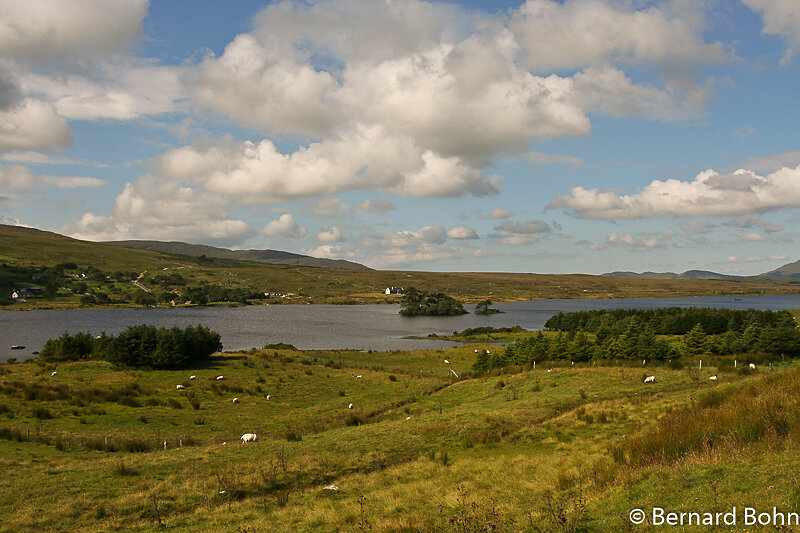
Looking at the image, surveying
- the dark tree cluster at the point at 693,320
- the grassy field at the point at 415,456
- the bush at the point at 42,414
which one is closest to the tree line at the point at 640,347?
the grassy field at the point at 415,456

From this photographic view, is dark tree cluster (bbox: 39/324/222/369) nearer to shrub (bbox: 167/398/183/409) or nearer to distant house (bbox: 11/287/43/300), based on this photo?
shrub (bbox: 167/398/183/409)

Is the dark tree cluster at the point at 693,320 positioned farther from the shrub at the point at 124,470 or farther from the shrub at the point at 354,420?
the shrub at the point at 124,470

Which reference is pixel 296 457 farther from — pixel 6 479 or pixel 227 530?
pixel 6 479

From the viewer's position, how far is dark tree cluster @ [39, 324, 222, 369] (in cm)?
4422

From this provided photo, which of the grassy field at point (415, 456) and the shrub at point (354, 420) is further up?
the grassy field at point (415, 456)

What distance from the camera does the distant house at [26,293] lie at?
17825 centimetres

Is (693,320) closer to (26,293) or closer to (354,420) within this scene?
(354,420)

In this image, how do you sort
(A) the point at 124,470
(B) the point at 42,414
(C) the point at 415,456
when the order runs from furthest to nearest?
1. (B) the point at 42,414
2. (C) the point at 415,456
3. (A) the point at 124,470

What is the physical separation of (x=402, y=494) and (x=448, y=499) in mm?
1465

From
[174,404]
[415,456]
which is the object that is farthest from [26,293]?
[415,456]

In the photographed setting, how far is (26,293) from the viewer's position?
18538 cm

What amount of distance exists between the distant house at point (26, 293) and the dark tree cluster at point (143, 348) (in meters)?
169

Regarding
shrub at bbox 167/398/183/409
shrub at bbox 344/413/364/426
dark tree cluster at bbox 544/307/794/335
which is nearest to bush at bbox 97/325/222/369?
shrub at bbox 167/398/183/409

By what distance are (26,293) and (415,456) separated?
22615 centimetres
